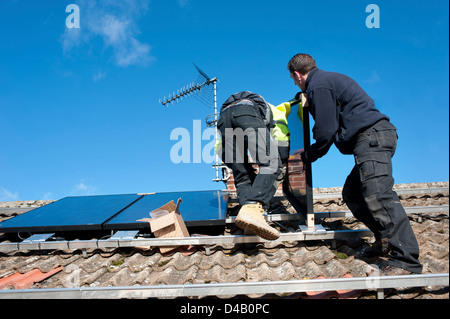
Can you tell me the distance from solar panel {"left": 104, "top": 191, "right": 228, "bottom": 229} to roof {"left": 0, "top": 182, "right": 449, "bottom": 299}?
0.89 feet

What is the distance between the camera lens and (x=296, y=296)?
2.39 metres

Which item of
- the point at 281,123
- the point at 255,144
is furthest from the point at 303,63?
the point at 255,144

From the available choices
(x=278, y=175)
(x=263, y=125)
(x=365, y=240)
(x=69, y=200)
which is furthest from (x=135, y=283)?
(x=69, y=200)

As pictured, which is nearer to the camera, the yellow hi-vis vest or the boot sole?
the boot sole

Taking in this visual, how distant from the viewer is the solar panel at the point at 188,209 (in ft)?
11.6

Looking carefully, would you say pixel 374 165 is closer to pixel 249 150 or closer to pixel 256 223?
pixel 256 223

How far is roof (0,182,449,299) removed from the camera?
8.52 ft

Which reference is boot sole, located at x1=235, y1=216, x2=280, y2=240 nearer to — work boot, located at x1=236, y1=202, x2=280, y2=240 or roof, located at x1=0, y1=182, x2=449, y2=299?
work boot, located at x1=236, y1=202, x2=280, y2=240

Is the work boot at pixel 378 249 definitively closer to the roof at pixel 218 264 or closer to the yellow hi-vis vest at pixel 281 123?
the roof at pixel 218 264

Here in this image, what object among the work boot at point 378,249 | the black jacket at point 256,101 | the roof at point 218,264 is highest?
the black jacket at point 256,101

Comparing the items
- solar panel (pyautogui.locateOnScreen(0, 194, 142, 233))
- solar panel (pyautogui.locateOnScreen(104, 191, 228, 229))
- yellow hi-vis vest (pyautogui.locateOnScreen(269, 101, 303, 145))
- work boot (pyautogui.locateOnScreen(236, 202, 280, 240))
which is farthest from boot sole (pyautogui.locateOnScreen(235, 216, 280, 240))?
solar panel (pyautogui.locateOnScreen(0, 194, 142, 233))

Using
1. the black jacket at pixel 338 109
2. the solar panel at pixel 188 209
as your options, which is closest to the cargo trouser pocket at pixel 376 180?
the black jacket at pixel 338 109
